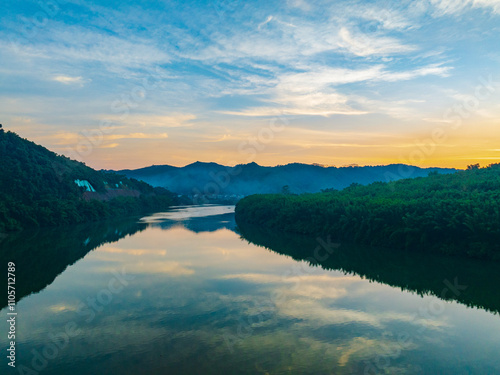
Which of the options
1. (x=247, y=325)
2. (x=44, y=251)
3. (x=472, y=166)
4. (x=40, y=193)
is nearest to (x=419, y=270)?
(x=247, y=325)

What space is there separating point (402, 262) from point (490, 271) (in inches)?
207

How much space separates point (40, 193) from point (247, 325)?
5394cm

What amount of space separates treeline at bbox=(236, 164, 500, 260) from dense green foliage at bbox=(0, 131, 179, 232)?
33806 mm

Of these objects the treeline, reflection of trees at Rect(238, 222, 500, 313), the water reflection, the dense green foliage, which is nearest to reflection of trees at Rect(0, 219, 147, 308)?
the water reflection

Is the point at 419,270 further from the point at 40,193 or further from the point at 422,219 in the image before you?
the point at 40,193

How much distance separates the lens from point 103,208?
67.6 meters

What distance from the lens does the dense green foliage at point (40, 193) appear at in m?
46.3

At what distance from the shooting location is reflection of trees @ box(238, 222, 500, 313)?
17.7 m

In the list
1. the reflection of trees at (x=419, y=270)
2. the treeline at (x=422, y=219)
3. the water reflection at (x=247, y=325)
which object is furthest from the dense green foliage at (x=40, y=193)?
the reflection of trees at (x=419, y=270)

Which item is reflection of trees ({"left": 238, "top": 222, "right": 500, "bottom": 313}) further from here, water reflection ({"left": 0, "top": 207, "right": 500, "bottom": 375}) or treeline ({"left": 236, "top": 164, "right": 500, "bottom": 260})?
treeline ({"left": 236, "top": 164, "right": 500, "bottom": 260})

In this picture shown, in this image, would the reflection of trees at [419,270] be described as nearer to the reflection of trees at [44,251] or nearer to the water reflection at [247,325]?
the water reflection at [247,325]

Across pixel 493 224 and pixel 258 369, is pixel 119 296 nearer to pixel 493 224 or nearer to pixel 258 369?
pixel 258 369

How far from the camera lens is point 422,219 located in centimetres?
2805

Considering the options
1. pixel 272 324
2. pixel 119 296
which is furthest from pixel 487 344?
pixel 119 296
